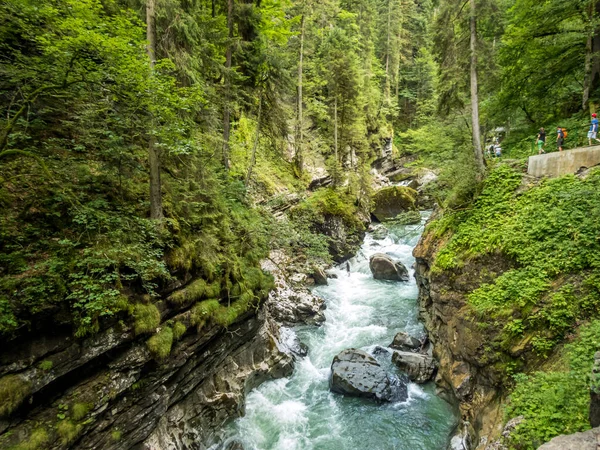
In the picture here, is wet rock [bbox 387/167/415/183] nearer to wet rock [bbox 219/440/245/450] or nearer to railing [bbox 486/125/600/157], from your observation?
railing [bbox 486/125/600/157]

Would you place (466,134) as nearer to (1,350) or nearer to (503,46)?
(503,46)

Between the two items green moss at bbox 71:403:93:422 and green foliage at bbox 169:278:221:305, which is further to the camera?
green foliage at bbox 169:278:221:305

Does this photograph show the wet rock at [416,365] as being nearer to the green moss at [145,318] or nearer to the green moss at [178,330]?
the green moss at [178,330]

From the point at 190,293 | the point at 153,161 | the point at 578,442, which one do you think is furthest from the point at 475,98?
the point at 190,293

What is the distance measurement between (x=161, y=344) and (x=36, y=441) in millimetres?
2205

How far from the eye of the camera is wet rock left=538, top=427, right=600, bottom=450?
3.86 m

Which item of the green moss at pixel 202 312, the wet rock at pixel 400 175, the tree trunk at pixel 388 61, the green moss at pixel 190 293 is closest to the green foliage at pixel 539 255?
the green moss at pixel 202 312

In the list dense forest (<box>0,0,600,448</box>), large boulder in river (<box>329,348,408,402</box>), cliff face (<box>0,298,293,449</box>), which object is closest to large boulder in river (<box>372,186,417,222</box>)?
dense forest (<box>0,0,600,448</box>)

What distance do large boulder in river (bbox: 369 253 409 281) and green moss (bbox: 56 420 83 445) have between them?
16.2m

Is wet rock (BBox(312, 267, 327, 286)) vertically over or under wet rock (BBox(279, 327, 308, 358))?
over

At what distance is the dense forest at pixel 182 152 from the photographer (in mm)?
4984

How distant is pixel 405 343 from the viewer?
1226 cm

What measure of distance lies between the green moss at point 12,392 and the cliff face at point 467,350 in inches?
337

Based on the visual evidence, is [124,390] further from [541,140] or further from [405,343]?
[541,140]
